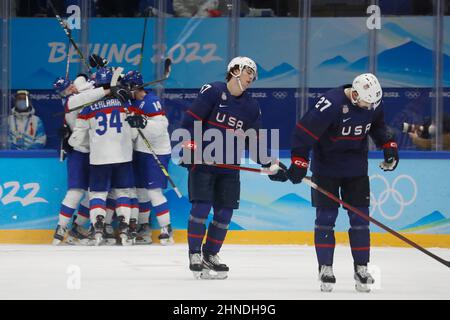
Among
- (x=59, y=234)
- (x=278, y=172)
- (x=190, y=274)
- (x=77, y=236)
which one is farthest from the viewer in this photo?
(x=77, y=236)

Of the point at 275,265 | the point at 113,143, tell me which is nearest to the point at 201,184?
the point at 275,265

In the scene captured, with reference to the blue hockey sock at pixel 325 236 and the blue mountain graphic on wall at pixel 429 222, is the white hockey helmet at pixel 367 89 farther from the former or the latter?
the blue mountain graphic on wall at pixel 429 222

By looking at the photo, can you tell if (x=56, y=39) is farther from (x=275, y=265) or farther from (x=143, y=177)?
(x=275, y=265)

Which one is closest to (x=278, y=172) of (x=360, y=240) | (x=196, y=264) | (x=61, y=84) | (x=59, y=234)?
(x=360, y=240)

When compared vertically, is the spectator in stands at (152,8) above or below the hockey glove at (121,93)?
above

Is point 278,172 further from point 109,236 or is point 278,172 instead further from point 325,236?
point 109,236

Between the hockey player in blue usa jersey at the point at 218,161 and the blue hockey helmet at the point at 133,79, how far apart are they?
2.69 metres

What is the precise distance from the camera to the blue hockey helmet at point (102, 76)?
11383mm

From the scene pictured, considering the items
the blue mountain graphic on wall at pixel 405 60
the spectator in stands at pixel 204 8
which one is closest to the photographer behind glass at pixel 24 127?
the spectator in stands at pixel 204 8

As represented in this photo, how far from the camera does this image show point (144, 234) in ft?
38.2

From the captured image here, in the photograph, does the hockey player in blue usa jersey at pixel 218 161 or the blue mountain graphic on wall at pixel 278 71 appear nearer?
the hockey player in blue usa jersey at pixel 218 161

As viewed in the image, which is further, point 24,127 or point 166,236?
point 24,127

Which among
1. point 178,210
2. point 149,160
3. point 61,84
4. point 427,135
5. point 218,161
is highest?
point 61,84

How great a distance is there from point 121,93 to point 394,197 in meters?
2.45
